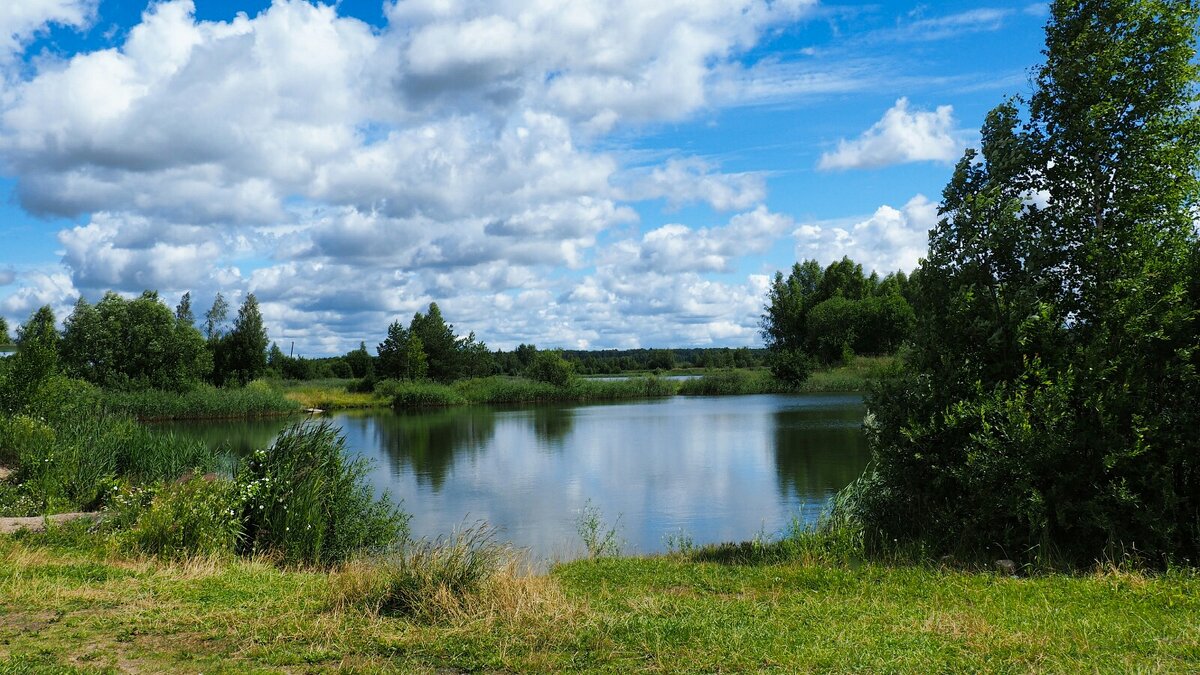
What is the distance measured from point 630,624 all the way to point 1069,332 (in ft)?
21.6

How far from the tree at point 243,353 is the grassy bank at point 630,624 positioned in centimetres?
5527

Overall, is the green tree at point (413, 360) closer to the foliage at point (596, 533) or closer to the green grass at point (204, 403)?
the green grass at point (204, 403)

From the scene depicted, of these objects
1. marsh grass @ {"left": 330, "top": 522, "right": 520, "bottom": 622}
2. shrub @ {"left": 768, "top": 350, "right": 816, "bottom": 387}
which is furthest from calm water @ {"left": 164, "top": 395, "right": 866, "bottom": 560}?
shrub @ {"left": 768, "top": 350, "right": 816, "bottom": 387}

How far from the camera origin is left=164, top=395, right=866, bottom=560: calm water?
16078mm

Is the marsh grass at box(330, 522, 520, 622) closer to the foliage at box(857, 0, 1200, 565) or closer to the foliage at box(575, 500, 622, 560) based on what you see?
Result: the foliage at box(575, 500, 622, 560)

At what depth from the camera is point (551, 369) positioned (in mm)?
67500

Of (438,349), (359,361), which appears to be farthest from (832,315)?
(359,361)

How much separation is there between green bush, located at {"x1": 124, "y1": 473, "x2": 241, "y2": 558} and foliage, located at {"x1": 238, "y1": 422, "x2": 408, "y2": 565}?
0.53m

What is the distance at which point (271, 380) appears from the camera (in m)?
61.8

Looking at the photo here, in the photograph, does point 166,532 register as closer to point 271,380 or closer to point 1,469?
point 1,469

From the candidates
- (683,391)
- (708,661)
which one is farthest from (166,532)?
(683,391)

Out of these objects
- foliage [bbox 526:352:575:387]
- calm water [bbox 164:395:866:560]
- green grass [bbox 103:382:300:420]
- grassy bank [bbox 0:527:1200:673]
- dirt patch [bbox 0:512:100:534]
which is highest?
foliage [bbox 526:352:575:387]

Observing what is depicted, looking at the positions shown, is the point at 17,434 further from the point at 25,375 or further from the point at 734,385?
the point at 734,385

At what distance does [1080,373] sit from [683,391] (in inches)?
2416
